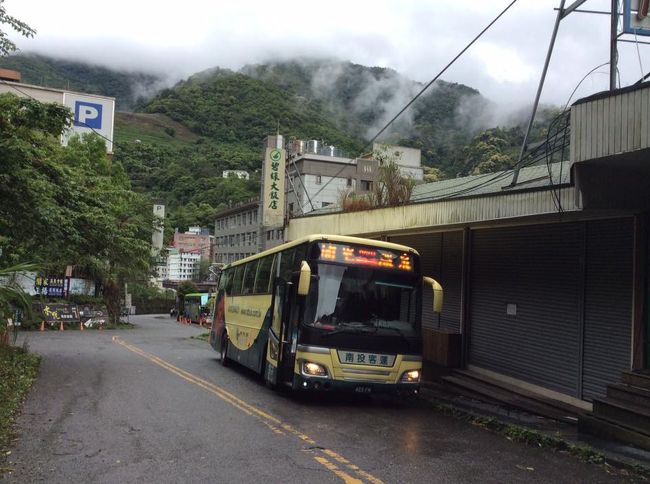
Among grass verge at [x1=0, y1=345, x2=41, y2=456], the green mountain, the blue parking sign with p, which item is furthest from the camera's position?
the green mountain

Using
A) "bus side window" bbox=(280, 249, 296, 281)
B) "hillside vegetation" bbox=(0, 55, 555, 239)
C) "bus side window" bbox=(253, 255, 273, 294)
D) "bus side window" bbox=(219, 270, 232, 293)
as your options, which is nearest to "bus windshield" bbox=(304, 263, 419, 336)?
"bus side window" bbox=(280, 249, 296, 281)

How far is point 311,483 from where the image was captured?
5.87 meters

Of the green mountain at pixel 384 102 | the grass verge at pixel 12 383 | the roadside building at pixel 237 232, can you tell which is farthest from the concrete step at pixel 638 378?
the roadside building at pixel 237 232

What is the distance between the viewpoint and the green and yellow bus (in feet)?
32.7

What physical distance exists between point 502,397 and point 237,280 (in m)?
7.90

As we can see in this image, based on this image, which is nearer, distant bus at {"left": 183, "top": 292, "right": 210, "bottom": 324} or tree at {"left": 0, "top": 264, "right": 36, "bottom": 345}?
tree at {"left": 0, "top": 264, "right": 36, "bottom": 345}

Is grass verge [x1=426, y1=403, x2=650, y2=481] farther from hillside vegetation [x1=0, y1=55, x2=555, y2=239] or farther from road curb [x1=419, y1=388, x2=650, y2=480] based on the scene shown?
hillside vegetation [x1=0, y1=55, x2=555, y2=239]

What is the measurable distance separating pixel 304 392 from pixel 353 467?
5.46 meters

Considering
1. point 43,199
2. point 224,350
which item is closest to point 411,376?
point 224,350

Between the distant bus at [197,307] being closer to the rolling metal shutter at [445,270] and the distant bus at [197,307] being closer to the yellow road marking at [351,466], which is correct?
the rolling metal shutter at [445,270]

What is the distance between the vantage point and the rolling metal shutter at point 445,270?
48.5 feet

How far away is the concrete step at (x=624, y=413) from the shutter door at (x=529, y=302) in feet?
7.36

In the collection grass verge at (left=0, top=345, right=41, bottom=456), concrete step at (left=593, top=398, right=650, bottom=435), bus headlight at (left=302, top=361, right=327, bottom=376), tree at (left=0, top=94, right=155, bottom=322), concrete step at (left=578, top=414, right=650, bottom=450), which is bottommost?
grass verge at (left=0, top=345, right=41, bottom=456)

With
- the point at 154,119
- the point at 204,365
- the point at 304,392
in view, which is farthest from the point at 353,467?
the point at 154,119
